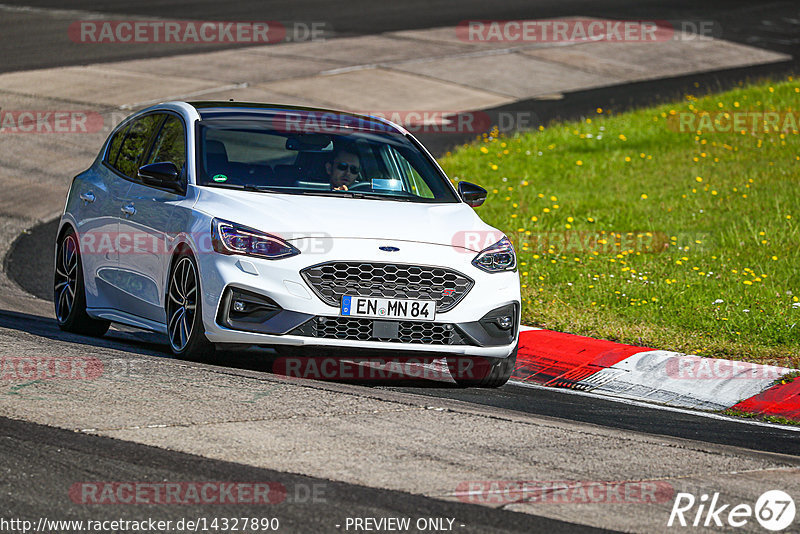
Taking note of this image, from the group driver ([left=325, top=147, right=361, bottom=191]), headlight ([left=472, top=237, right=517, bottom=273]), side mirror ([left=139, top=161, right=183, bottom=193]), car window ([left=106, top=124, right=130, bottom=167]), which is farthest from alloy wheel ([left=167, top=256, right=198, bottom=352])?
car window ([left=106, top=124, right=130, bottom=167])

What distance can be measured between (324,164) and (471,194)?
3.46 feet

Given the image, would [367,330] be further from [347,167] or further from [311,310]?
[347,167]

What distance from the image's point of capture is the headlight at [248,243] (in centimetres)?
757

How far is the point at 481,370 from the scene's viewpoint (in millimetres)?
8320

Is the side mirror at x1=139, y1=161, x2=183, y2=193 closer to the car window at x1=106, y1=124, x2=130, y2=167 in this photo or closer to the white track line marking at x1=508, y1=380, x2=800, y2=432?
the car window at x1=106, y1=124, x2=130, y2=167

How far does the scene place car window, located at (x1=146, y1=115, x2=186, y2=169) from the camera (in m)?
8.77

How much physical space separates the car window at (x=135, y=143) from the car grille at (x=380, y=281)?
91.5 inches

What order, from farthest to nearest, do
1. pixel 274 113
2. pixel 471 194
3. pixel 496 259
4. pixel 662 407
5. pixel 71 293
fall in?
pixel 71 293 → pixel 274 113 → pixel 471 194 → pixel 662 407 → pixel 496 259

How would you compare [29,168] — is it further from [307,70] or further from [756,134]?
[756,134]

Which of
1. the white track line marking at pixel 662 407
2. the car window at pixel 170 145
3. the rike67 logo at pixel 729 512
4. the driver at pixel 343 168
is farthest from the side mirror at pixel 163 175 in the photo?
the rike67 logo at pixel 729 512

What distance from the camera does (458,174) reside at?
1700cm

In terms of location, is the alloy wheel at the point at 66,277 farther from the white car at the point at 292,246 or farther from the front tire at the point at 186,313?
the front tire at the point at 186,313

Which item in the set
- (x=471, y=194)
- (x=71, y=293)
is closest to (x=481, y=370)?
(x=471, y=194)

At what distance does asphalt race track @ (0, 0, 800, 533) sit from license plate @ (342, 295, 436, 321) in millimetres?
452
